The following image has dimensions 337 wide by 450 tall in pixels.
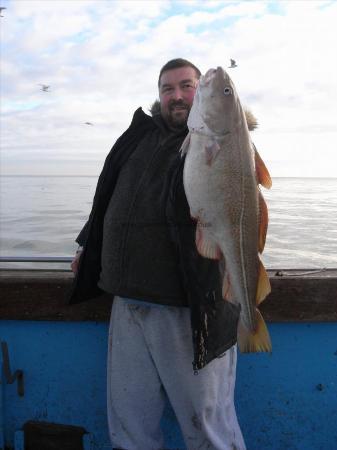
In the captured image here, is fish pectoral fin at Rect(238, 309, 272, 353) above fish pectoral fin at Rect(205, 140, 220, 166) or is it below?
below

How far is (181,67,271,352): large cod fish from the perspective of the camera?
2035 mm

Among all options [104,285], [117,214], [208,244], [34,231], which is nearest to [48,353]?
[104,285]

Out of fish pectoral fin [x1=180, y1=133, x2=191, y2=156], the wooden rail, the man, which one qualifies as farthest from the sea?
fish pectoral fin [x1=180, y1=133, x2=191, y2=156]

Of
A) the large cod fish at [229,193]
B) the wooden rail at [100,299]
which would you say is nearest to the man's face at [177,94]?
the large cod fish at [229,193]

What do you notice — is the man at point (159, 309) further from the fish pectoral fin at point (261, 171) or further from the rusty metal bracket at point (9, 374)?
the rusty metal bracket at point (9, 374)

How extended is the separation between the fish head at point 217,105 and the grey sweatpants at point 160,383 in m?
0.97

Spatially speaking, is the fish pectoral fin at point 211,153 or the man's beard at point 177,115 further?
the man's beard at point 177,115

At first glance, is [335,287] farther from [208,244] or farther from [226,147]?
[226,147]

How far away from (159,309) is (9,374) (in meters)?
1.24

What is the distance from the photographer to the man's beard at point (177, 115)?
2730 millimetres

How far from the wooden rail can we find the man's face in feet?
3.71

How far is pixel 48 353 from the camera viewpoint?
3.13 metres

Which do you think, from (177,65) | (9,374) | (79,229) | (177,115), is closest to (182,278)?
(177,115)

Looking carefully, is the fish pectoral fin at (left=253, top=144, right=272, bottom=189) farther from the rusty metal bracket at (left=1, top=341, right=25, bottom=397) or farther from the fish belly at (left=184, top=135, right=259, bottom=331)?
the rusty metal bracket at (left=1, top=341, right=25, bottom=397)
